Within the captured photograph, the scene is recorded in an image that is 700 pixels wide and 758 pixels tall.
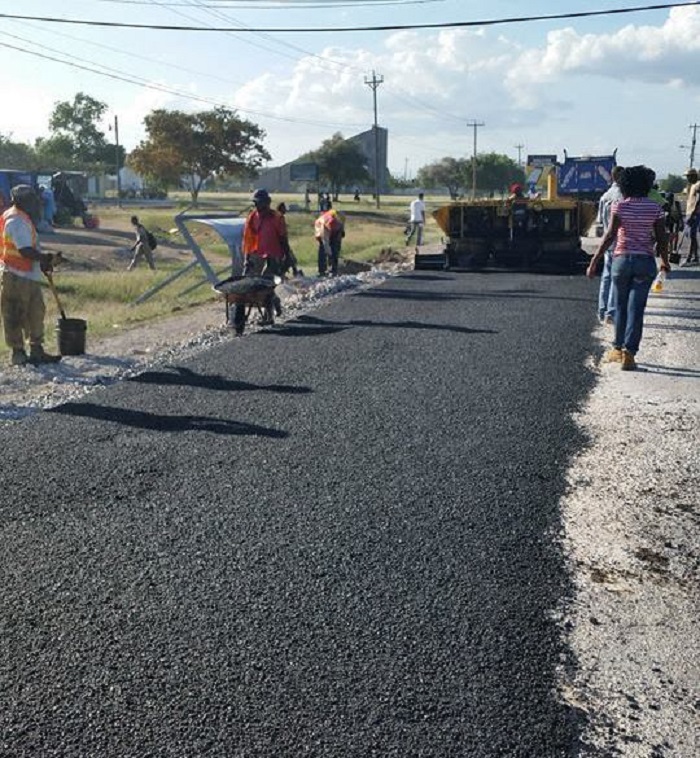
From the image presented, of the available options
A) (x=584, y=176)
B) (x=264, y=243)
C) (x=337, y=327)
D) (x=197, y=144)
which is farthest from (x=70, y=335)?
(x=197, y=144)

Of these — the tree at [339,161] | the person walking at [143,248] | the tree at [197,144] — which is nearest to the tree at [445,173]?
the tree at [339,161]

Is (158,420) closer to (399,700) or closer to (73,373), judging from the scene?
(73,373)

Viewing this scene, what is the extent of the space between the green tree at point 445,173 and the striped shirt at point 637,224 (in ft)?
327

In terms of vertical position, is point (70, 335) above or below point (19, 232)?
below

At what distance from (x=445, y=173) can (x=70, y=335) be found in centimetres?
10830

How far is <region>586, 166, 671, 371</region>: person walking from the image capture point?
28.5 ft

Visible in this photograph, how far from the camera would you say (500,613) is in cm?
386

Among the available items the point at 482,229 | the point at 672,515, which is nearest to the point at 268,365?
the point at 672,515

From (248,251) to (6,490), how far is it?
24.5ft

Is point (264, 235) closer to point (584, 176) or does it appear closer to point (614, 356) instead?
point (614, 356)

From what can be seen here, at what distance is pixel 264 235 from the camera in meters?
12.4

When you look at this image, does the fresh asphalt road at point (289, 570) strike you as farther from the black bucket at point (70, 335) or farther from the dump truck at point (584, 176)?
the dump truck at point (584, 176)

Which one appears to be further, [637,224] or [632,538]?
[637,224]

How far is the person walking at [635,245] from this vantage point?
8.70m
